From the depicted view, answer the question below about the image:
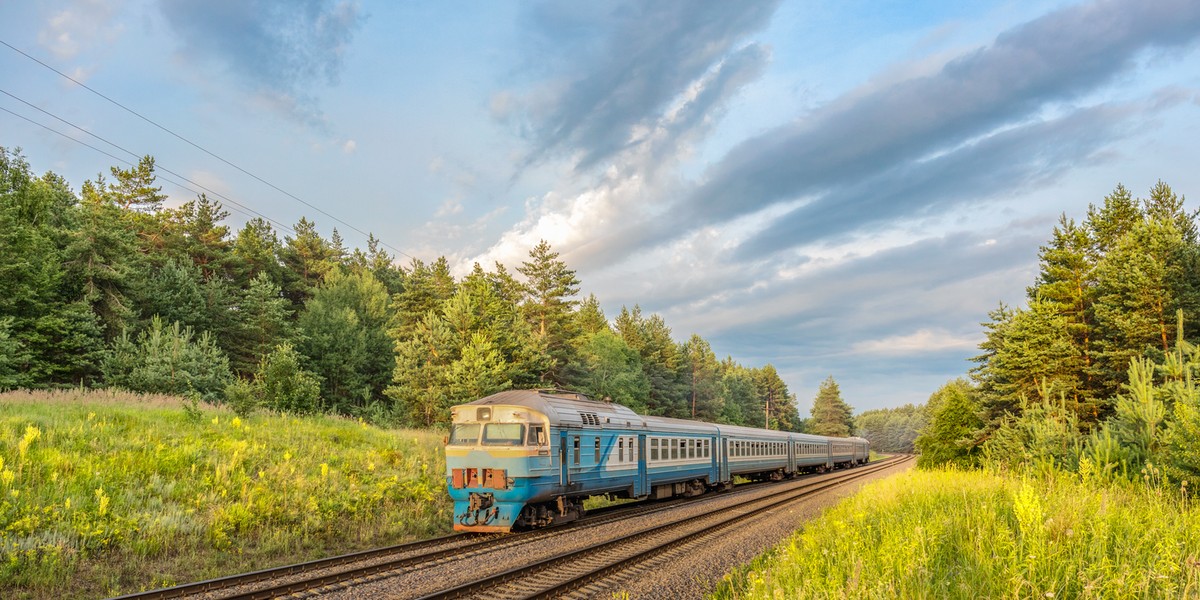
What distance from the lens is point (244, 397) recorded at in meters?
19.7

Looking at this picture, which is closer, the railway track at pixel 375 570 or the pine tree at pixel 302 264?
the railway track at pixel 375 570

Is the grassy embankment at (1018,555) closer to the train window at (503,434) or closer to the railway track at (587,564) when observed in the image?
the railway track at (587,564)

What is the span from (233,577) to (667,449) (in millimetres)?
14529

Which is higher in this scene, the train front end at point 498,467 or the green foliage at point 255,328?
the green foliage at point 255,328

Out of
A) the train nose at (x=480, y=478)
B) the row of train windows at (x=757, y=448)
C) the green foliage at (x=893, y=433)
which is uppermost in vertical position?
the train nose at (x=480, y=478)

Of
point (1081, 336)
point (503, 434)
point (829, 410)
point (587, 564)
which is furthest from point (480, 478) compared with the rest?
point (829, 410)

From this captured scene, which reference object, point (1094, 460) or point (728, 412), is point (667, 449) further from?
point (728, 412)

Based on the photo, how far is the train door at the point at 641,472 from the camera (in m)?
19.5

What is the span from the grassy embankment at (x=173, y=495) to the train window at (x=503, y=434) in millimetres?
2698

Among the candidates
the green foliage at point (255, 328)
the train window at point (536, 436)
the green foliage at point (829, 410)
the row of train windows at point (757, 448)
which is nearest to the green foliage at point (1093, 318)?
the row of train windows at point (757, 448)

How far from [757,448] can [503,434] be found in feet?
66.9

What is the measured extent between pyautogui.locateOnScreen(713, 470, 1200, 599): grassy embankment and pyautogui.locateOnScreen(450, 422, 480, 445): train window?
25.2ft

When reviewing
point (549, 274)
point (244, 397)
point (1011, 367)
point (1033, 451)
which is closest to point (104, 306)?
point (244, 397)

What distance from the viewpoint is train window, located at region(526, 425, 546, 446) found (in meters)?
14.6
